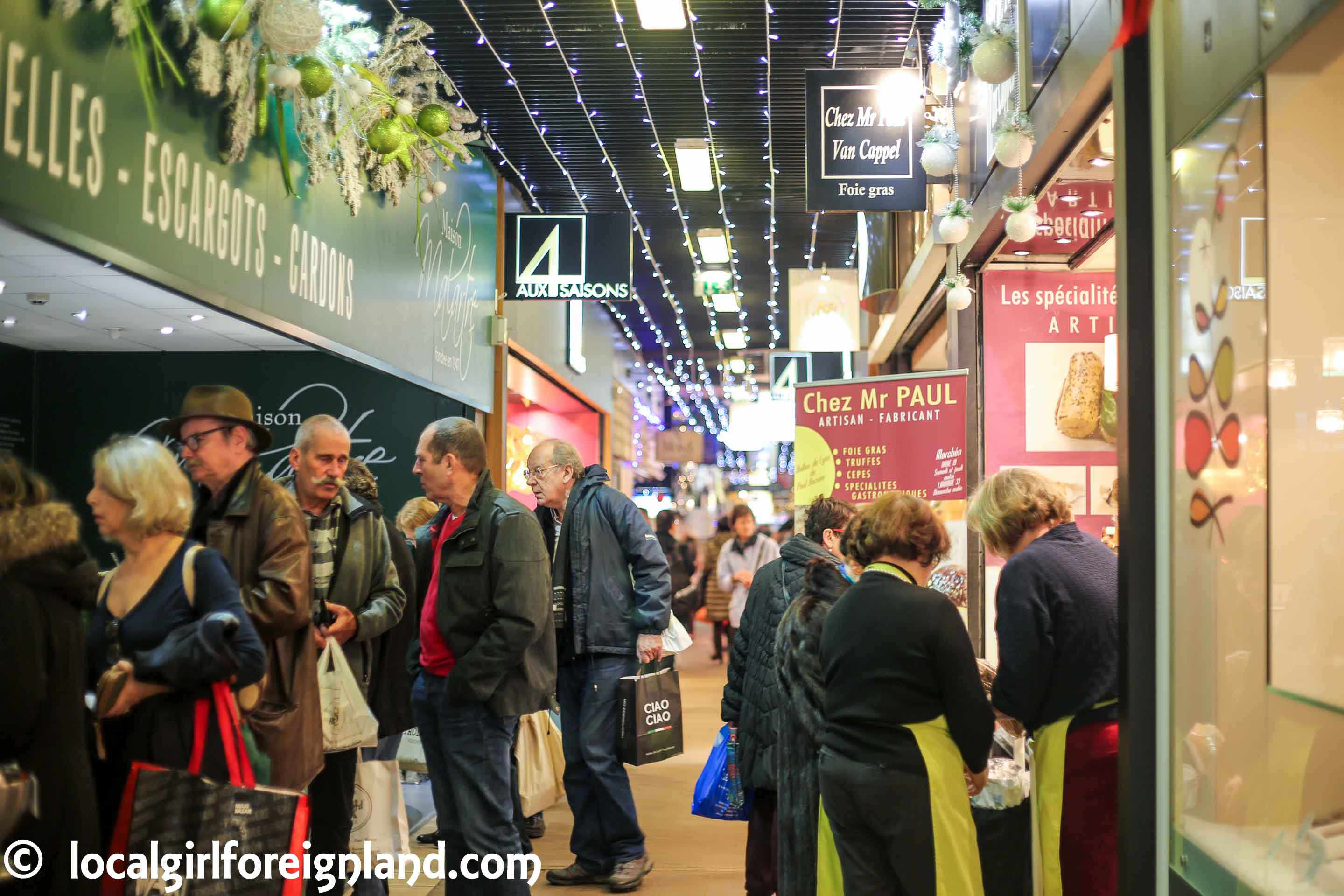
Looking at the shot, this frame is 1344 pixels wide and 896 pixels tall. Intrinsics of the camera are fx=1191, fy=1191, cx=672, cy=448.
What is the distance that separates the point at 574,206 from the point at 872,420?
6.40 metres

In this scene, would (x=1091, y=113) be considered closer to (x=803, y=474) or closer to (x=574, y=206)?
(x=803, y=474)

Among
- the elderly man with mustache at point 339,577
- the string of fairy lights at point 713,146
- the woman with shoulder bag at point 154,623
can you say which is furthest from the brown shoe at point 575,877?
the string of fairy lights at point 713,146

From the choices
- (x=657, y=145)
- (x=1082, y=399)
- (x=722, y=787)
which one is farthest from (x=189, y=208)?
(x=657, y=145)

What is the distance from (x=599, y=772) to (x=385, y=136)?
3229mm

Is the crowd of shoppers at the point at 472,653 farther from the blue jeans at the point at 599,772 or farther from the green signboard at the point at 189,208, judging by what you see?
the green signboard at the point at 189,208

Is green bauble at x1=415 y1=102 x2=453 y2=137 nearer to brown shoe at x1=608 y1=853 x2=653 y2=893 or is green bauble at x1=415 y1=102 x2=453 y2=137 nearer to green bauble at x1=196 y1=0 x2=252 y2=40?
green bauble at x1=196 y1=0 x2=252 y2=40

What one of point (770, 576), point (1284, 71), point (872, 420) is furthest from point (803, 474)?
point (1284, 71)

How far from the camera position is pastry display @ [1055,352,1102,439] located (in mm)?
6113

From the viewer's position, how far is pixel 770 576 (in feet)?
14.1

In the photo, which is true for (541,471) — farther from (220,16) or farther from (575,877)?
(220,16)

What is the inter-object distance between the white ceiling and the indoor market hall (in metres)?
0.04

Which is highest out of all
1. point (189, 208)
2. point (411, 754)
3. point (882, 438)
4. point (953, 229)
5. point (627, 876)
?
point (953, 229)

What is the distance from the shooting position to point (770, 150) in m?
9.66

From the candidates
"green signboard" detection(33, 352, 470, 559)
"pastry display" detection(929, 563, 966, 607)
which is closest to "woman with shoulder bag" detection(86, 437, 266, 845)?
"green signboard" detection(33, 352, 470, 559)
